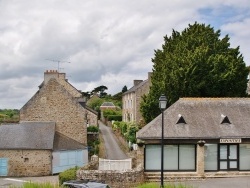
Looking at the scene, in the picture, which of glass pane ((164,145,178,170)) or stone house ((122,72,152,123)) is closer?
glass pane ((164,145,178,170))

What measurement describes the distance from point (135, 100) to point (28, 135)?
27.7m

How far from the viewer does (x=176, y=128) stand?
25891mm

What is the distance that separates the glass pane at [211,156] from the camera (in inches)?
1010

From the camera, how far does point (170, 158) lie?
25641mm

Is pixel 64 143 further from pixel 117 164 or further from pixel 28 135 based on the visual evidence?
pixel 117 164

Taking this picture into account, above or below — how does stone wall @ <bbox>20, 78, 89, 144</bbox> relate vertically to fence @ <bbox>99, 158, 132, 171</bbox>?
above

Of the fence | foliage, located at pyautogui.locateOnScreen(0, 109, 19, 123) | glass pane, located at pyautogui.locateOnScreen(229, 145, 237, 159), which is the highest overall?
foliage, located at pyautogui.locateOnScreen(0, 109, 19, 123)

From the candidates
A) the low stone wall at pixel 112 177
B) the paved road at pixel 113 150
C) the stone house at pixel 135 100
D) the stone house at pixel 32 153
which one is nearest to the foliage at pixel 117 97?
the stone house at pixel 135 100

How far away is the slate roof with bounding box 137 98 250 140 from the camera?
2548 cm

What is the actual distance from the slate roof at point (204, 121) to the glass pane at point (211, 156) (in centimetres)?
72

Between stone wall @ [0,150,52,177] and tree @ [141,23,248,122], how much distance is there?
985 cm

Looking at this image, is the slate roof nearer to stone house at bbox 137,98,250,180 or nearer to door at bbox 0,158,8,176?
stone house at bbox 137,98,250,180

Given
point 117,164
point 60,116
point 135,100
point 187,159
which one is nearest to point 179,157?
point 187,159

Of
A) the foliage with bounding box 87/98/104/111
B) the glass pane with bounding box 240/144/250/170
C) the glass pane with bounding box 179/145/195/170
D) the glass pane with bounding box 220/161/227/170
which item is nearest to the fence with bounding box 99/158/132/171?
the glass pane with bounding box 179/145/195/170
